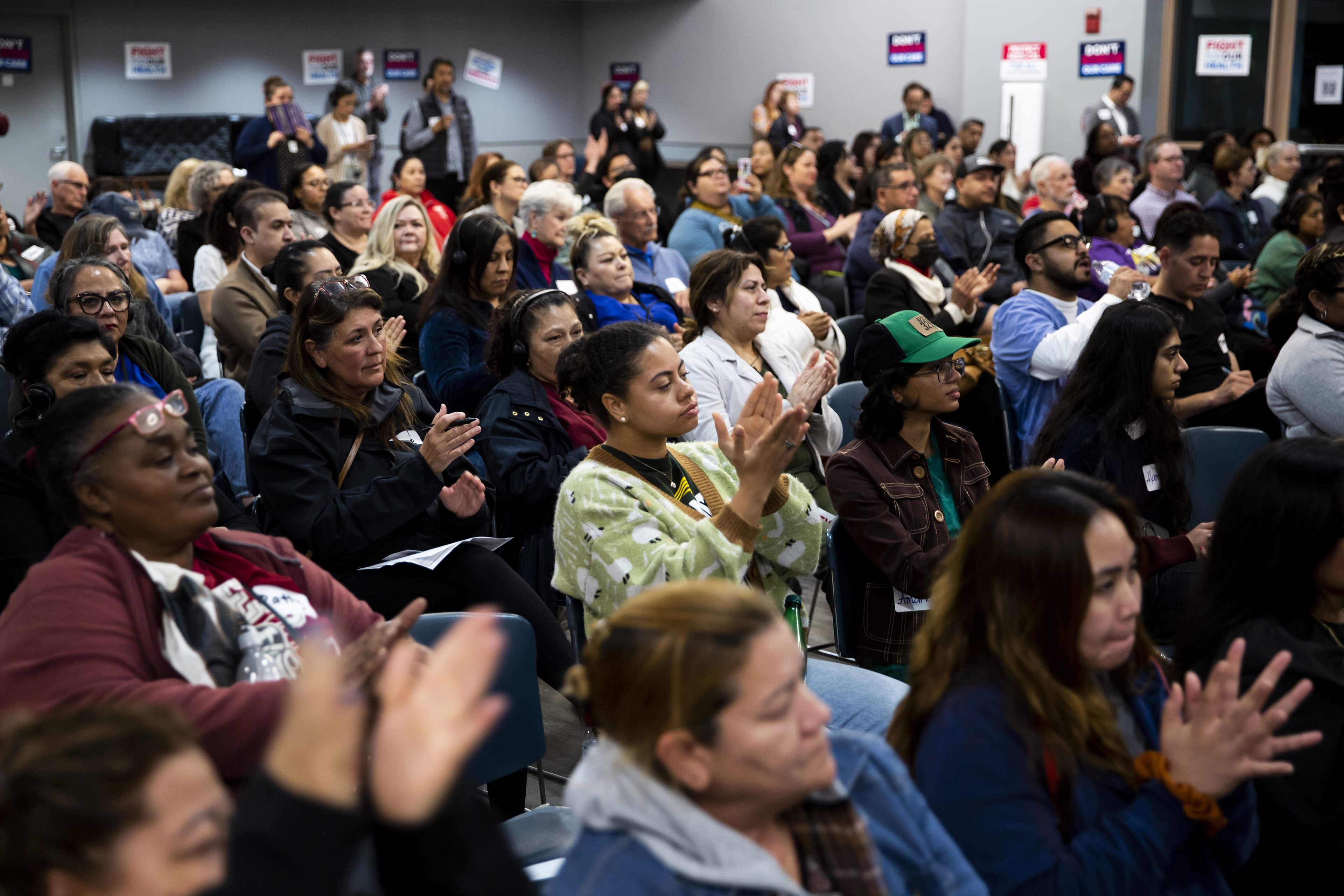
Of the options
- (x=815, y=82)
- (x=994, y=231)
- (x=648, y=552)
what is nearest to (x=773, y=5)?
(x=815, y=82)

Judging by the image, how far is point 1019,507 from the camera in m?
1.59

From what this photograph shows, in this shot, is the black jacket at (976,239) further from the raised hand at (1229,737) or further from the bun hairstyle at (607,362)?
the raised hand at (1229,737)

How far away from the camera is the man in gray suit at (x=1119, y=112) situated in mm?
10812

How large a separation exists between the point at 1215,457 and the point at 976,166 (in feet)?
19.1

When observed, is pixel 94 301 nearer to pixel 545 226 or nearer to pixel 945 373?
pixel 545 226

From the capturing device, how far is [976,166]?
8.84 metres

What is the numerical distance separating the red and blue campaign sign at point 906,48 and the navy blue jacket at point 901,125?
0.89 meters

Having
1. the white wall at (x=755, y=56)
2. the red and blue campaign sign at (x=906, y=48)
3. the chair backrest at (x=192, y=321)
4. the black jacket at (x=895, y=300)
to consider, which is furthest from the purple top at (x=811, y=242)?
the red and blue campaign sign at (x=906, y=48)

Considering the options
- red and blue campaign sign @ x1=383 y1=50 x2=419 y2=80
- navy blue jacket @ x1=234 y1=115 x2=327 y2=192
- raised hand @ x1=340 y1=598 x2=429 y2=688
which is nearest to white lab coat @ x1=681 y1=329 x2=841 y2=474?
raised hand @ x1=340 y1=598 x2=429 y2=688

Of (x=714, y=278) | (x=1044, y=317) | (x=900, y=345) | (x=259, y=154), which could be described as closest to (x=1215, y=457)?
(x=1044, y=317)

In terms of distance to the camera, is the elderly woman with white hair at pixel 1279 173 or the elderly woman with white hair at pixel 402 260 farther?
the elderly woman with white hair at pixel 1279 173

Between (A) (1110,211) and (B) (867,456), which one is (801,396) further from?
(A) (1110,211)

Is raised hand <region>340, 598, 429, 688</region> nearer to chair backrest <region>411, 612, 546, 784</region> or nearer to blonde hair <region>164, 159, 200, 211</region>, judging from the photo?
chair backrest <region>411, 612, 546, 784</region>

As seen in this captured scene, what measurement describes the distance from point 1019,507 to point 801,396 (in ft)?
4.53
